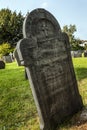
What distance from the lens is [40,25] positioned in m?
6.04

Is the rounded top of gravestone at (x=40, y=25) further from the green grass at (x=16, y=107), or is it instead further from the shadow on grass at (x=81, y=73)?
the shadow on grass at (x=81, y=73)

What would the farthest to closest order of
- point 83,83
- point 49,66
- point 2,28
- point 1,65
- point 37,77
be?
point 2,28
point 1,65
point 83,83
point 49,66
point 37,77

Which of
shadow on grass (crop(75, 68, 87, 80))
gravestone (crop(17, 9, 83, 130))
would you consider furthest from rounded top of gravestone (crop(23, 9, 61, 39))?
shadow on grass (crop(75, 68, 87, 80))

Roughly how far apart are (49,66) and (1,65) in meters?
12.0

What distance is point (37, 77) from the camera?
18.2 ft

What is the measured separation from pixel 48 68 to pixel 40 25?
108cm

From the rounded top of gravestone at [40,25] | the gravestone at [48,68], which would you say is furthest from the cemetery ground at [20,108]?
the rounded top of gravestone at [40,25]

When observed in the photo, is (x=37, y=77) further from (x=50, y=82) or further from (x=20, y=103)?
(x=20, y=103)

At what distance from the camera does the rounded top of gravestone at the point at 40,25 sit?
5.71m

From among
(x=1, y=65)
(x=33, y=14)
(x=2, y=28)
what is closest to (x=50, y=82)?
(x=33, y=14)

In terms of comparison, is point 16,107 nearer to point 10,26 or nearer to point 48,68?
point 48,68

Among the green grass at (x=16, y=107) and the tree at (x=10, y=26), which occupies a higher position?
the tree at (x=10, y=26)

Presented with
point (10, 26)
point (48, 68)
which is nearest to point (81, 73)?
point (48, 68)

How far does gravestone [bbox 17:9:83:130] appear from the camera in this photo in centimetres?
552
